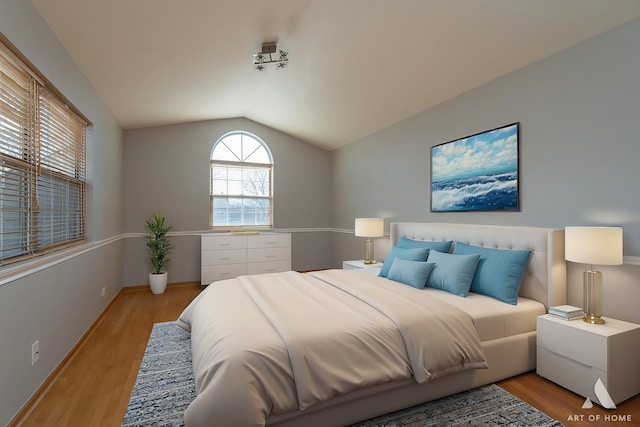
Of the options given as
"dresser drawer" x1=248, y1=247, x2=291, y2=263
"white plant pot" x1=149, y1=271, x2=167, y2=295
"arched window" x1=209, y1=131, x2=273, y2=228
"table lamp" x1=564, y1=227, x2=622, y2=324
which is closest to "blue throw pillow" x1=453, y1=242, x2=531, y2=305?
"table lamp" x1=564, y1=227, x2=622, y2=324

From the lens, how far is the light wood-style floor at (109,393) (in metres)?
1.83

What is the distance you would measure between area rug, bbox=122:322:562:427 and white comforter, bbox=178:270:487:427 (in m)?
0.23

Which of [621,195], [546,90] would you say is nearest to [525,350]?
[621,195]

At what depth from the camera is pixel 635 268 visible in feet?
7.02

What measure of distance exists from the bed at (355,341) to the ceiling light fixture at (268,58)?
2.25 m

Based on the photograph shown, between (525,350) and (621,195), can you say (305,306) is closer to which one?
Answer: (525,350)

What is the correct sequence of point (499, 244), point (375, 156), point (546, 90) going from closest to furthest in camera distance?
point (546, 90)
point (499, 244)
point (375, 156)

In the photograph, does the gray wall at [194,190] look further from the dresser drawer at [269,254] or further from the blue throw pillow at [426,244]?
the blue throw pillow at [426,244]

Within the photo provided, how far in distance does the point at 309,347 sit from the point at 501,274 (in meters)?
1.73

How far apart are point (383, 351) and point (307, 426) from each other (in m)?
0.54

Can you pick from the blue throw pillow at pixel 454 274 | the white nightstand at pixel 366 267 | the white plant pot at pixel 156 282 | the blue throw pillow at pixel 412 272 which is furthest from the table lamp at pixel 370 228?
the white plant pot at pixel 156 282

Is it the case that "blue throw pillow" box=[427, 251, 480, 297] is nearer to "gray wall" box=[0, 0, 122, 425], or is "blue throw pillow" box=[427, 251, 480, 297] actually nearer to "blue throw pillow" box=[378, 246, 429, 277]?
"blue throw pillow" box=[378, 246, 429, 277]

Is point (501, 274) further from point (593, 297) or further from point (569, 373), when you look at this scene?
point (569, 373)

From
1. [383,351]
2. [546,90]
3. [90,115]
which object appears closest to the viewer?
[383,351]
